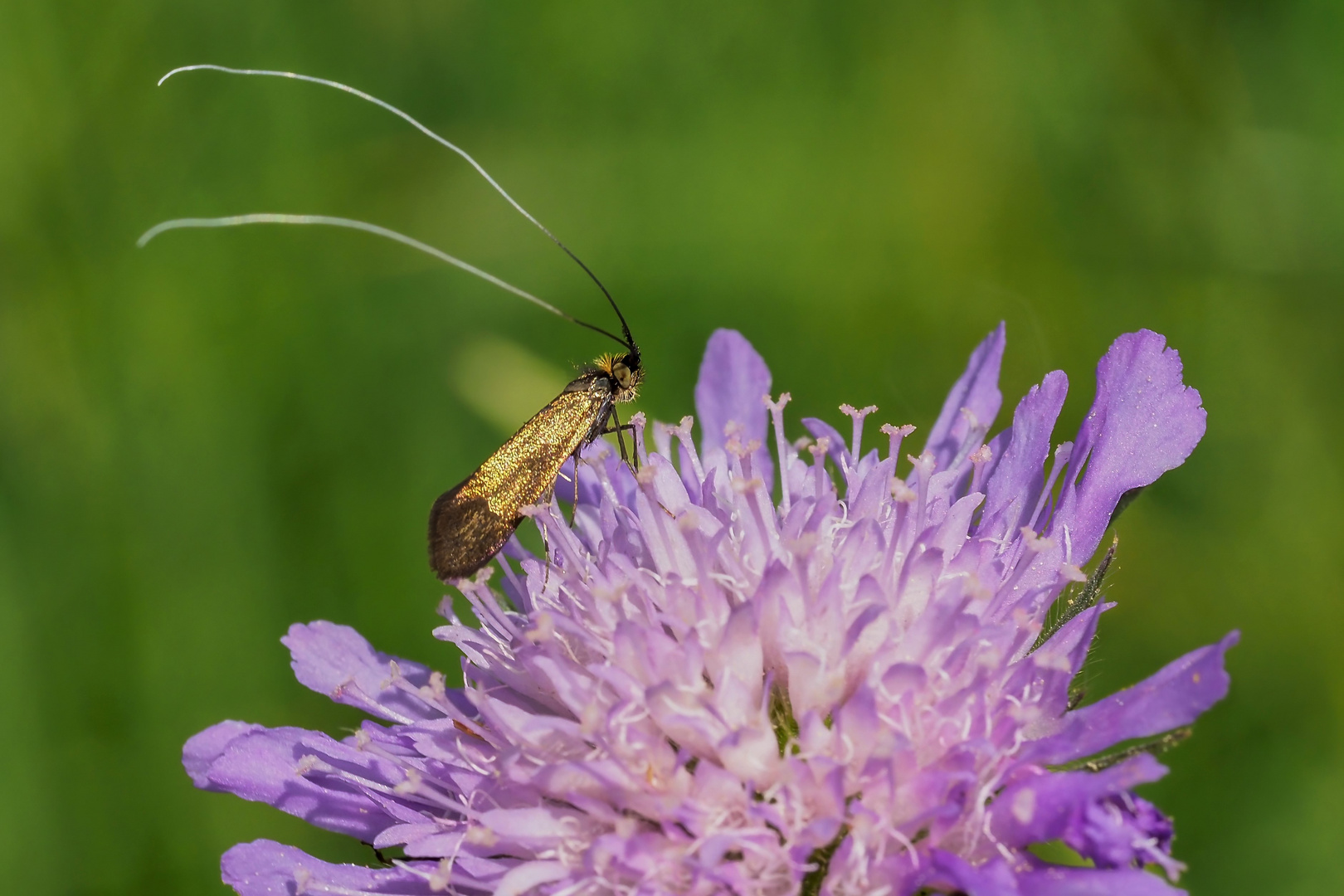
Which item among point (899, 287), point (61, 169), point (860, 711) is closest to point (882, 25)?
point (899, 287)

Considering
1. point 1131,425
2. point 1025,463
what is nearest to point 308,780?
point 1025,463

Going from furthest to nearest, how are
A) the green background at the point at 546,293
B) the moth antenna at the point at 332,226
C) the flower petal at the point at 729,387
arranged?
the green background at the point at 546,293 < the flower petal at the point at 729,387 < the moth antenna at the point at 332,226

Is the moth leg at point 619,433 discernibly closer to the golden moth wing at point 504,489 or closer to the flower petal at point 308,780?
the golden moth wing at point 504,489

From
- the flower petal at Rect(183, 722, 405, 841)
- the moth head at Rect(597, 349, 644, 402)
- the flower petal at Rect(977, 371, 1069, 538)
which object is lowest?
the flower petal at Rect(183, 722, 405, 841)

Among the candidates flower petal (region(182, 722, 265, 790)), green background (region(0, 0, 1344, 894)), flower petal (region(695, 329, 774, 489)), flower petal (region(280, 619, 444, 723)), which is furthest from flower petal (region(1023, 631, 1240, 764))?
green background (region(0, 0, 1344, 894))

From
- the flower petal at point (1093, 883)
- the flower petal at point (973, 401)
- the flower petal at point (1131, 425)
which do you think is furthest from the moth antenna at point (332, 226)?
the flower petal at point (1093, 883)

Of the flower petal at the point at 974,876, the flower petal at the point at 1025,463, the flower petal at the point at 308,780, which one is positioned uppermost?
the flower petal at the point at 1025,463

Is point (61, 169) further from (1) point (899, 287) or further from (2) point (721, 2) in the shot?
(1) point (899, 287)

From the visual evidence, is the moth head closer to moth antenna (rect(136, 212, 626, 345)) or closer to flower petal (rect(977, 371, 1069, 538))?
moth antenna (rect(136, 212, 626, 345))
